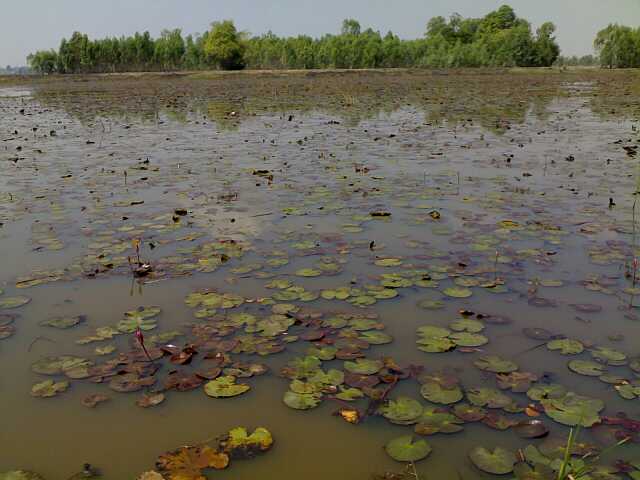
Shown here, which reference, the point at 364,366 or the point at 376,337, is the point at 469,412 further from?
the point at 376,337

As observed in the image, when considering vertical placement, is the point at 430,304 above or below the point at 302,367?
above

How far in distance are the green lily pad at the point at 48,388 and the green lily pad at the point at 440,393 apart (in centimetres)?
203

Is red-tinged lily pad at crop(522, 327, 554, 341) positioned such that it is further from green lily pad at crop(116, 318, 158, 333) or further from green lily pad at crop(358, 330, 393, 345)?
green lily pad at crop(116, 318, 158, 333)

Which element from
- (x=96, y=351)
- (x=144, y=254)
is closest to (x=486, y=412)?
(x=96, y=351)

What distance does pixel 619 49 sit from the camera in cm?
6581

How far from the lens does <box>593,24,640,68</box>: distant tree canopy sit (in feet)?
216

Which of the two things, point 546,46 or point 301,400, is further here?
point 546,46

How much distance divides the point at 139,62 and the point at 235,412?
81.8m

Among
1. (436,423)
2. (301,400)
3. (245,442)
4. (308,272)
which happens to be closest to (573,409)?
(436,423)

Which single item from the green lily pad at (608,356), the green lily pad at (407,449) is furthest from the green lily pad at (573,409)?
the green lily pad at (407,449)

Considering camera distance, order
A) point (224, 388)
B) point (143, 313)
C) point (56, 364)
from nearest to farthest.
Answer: point (224, 388) → point (56, 364) → point (143, 313)

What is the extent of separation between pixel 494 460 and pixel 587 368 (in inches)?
41.3

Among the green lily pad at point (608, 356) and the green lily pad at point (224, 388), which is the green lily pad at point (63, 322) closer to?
the green lily pad at point (224, 388)

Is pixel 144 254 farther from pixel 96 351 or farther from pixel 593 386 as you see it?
pixel 593 386
